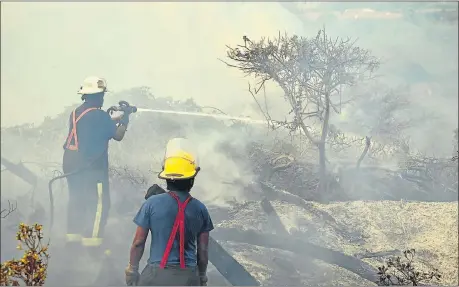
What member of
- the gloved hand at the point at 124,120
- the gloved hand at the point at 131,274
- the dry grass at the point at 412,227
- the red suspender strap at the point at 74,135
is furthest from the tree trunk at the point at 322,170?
the gloved hand at the point at 131,274

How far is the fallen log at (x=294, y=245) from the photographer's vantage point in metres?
5.46

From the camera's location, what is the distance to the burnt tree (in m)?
5.62

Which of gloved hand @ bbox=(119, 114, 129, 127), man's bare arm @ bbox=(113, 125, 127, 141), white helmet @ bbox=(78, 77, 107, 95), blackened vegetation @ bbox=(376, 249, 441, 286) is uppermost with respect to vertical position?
white helmet @ bbox=(78, 77, 107, 95)

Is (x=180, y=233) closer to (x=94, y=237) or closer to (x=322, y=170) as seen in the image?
(x=94, y=237)

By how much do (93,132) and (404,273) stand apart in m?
3.53

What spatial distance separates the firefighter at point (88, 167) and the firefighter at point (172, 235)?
68.2 inches

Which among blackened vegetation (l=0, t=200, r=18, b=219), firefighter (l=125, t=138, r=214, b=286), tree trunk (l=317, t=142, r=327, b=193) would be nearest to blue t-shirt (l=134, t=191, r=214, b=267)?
firefighter (l=125, t=138, r=214, b=286)

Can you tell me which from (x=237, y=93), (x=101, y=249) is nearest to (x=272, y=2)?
(x=237, y=93)

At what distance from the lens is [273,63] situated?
5.62m

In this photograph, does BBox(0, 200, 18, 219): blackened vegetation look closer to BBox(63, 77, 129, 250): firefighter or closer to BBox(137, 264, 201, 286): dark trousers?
BBox(63, 77, 129, 250): firefighter

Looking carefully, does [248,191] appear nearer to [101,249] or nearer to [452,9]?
[101,249]

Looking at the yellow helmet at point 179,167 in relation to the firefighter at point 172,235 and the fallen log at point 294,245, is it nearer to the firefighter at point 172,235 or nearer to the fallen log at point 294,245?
the firefighter at point 172,235

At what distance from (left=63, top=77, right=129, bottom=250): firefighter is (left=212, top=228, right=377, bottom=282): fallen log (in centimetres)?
125

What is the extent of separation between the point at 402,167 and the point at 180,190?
122 inches
